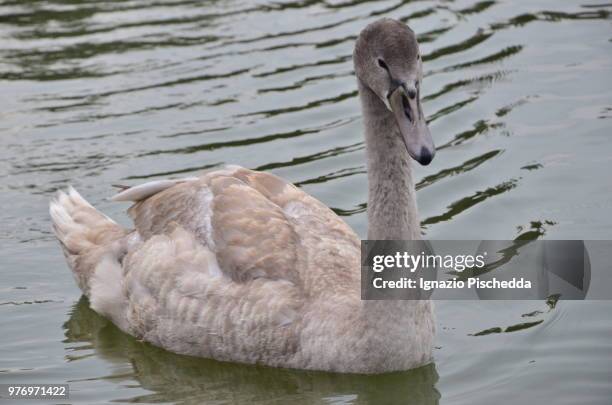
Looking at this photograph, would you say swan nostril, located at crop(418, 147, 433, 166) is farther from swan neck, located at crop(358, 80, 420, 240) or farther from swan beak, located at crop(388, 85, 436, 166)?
swan neck, located at crop(358, 80, 420, 240)

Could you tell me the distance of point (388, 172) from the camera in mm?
8898

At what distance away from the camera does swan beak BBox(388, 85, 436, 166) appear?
8164mm

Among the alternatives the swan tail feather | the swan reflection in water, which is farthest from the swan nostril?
the swan tail feather

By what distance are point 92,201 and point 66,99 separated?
2.80 metres

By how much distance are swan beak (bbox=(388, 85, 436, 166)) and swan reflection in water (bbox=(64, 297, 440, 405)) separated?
1681 millimetres

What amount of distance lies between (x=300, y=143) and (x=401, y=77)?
17.0 ft

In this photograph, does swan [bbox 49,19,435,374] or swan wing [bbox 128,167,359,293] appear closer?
swan [bbox 49,19,435,374]

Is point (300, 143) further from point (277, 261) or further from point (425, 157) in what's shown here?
point (425, 157)

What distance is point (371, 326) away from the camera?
8906 mm

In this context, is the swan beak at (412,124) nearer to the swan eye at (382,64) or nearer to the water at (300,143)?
the swan eye at (382,64)

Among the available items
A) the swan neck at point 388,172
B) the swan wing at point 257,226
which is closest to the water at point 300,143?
the swan wing at point 257,226

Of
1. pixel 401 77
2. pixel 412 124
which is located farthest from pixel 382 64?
pixel 412 124

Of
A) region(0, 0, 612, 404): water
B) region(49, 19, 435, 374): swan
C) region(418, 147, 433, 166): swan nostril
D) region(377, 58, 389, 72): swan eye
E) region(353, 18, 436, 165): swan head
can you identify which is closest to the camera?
region(418, 147, 433, 166): swan nostril

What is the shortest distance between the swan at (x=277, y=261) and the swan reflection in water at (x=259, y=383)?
0.08 meters
